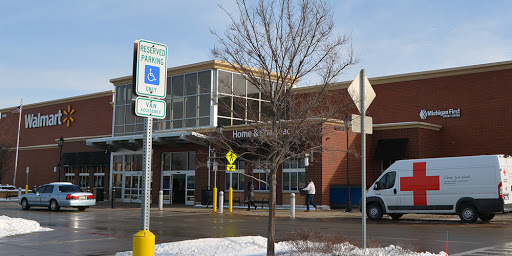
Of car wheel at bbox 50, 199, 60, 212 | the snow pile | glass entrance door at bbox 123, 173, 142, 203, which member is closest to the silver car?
car wheel at bbox 50, 199, 60, 212

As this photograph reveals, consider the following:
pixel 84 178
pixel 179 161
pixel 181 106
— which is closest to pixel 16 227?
pixel 179 161

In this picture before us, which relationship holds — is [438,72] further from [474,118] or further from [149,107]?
[149,107]

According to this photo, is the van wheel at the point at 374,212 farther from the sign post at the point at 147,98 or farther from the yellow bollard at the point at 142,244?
the yellow bollard at the point at 142,244

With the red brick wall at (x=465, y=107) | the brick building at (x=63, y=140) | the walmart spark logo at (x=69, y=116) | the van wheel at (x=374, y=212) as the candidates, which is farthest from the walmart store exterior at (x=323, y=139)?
the walmart spark logo at (x=69, y=116)

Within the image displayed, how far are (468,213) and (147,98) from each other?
57.0 ft

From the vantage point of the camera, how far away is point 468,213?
69.5 feet

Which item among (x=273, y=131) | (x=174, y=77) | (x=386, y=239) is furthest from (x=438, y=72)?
(x=273, y=131)

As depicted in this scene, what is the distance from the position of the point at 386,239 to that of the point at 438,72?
2173 centimetres

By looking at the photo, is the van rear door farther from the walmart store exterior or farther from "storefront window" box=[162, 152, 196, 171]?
"storefront window" box=[162, 152, 196, 171]

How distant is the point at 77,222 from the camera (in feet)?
71.5

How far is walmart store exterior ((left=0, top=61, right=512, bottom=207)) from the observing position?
31469 mm

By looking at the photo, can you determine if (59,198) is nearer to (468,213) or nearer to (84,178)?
(84,178)

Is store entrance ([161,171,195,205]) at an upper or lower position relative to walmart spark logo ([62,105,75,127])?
lower

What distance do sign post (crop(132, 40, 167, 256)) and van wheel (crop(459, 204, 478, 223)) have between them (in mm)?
17020
